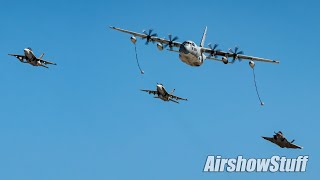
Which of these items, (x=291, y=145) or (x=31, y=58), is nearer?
(x=291, y=145)

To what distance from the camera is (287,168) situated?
101438mm

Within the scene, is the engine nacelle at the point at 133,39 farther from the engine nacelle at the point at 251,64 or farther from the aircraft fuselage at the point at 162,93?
the aircraft fuselage at the point at 162,93

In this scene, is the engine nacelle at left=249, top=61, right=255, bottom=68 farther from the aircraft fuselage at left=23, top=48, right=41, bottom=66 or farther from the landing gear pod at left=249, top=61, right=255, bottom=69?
the aircraft fuselage at left=23, top=48, right=41, bottom=66

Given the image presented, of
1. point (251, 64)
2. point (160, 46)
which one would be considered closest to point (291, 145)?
point (251, 64)

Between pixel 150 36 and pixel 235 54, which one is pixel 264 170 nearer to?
pixel 235 54

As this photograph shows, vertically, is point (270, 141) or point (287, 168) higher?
point (270, 141)

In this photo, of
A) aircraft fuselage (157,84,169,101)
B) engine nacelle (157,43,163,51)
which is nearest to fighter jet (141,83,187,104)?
aircraft fuselage (157,84,169,101)

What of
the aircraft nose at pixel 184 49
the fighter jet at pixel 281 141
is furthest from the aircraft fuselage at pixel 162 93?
the fighter jet at pixel 281 141

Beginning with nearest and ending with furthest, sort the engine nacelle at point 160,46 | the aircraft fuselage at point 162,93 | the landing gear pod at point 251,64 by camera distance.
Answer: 1. the landing gear pod at point 251,64
2. the engine nacelle at point 160,46
3. the aircraft fuselage at point 162,93

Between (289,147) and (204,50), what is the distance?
28010mm

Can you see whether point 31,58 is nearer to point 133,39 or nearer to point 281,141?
point 133,39

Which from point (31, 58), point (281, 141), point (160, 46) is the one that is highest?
point (31, 58)

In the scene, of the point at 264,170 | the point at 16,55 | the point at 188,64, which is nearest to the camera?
the point at 264,170

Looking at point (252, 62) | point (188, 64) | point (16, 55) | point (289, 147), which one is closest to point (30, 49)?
point (16, 55)
